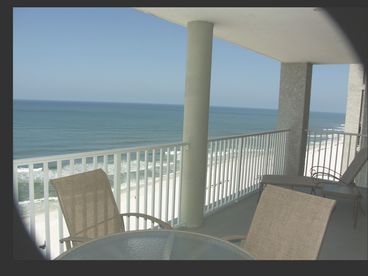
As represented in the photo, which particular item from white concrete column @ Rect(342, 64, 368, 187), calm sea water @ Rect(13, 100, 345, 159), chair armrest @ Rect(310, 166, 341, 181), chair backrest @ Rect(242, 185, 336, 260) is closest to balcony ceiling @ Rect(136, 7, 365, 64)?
white concrete column @ Rect(342, 64, 368, 187)

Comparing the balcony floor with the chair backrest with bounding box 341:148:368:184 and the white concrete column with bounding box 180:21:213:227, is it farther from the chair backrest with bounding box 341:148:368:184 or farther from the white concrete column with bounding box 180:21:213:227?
the chair backrest with bounding box 341:148:368:184

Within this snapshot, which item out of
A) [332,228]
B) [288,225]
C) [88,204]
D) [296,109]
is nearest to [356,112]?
[296,109]

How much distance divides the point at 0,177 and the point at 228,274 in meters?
1.78

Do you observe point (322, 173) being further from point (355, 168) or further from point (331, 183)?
point (355, 168)

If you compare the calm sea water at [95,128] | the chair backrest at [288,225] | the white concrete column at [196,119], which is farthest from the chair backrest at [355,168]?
the calm sea water at [95,128]

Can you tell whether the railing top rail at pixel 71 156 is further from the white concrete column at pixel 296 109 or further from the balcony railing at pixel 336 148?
the white concrete column at pixel 296 109

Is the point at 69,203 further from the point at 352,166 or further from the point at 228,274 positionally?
the point at 352,166

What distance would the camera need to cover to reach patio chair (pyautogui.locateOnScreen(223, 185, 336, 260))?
1.62 m

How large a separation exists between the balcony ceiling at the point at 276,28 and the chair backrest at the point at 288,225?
207 centimetres

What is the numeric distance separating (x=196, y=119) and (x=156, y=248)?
225 cm

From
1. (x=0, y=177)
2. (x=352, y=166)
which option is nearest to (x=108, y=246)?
(x=0, y=177)

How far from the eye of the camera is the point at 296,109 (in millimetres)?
6457

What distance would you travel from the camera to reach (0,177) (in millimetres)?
1953

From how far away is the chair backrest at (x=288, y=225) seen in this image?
1.62 m
